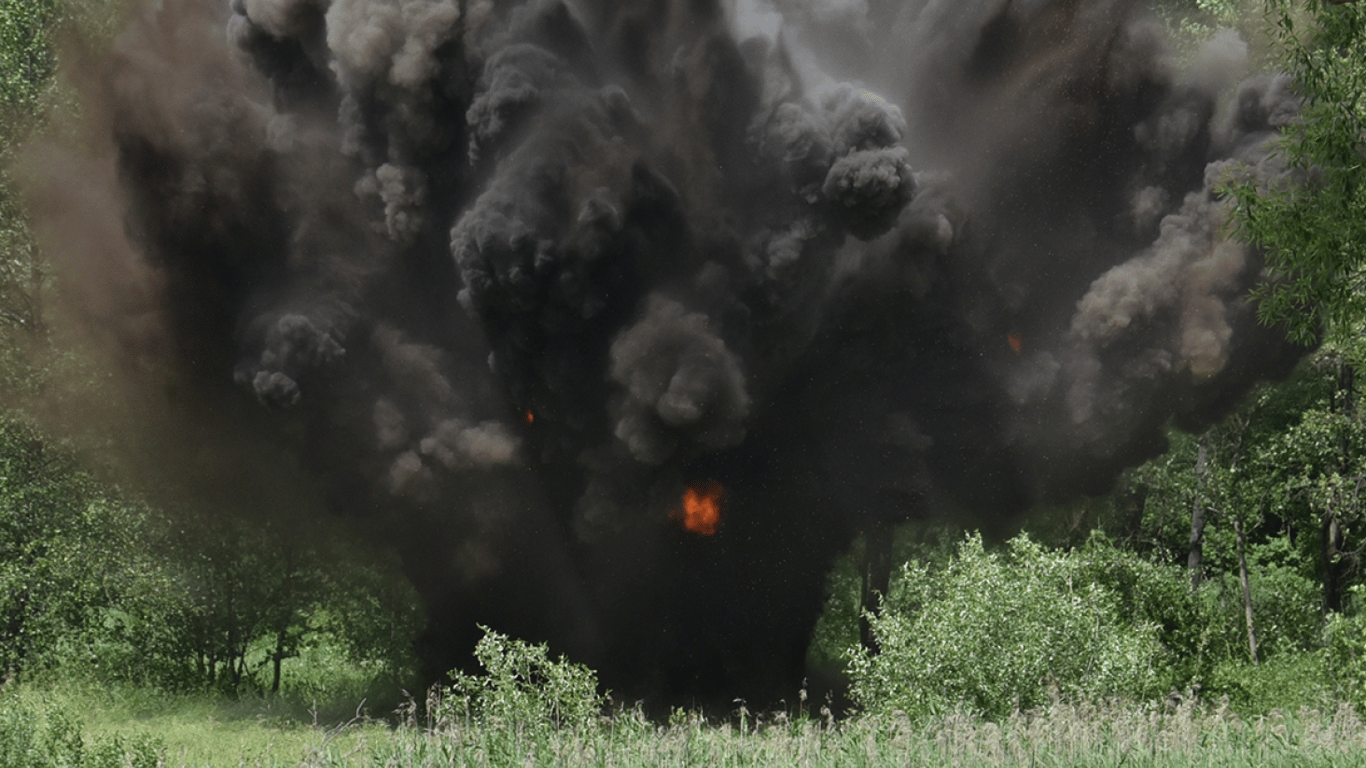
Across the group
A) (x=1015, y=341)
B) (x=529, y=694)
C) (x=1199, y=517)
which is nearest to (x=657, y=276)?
(x=1015, y=341)

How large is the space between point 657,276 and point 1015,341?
6.91m

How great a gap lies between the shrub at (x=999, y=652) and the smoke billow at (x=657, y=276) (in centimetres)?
511

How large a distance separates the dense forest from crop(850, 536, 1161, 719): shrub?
32 mm

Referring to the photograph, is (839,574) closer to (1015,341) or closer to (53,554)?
(1015,341)

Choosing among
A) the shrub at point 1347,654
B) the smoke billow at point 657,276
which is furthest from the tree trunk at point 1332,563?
the shrub at point 1347,654

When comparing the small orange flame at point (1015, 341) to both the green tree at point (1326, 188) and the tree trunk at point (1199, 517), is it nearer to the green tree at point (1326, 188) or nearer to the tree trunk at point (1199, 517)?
the tree trunk at point (1199, 517)

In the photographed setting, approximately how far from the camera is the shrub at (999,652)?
1161cm

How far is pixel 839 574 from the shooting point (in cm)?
2352

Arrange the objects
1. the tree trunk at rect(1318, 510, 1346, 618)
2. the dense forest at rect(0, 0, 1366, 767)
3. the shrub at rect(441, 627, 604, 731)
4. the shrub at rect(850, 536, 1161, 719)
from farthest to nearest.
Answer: the tree trunk at rect(1318, 510, 1346, 618) < the dense forest at rect(0, 0, 1366, 767) < the shrub at rect(850, 536, 1161, 719) < the shrub at rect(441, 627, 604, 731)

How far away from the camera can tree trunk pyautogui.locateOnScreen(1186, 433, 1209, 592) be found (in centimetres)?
2136

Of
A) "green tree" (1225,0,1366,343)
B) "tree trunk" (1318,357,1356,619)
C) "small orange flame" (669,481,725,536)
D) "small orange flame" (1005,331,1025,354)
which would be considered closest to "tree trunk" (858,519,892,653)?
"small orange flame" (669,481,725,536)

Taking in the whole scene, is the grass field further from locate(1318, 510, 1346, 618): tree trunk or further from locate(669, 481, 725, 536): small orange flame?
locate(1318, 510, 1346, 618): tree trunk

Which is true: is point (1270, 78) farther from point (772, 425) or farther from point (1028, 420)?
point (772, 425)

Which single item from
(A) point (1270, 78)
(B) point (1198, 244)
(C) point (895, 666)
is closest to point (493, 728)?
(C) point (895, 666)
